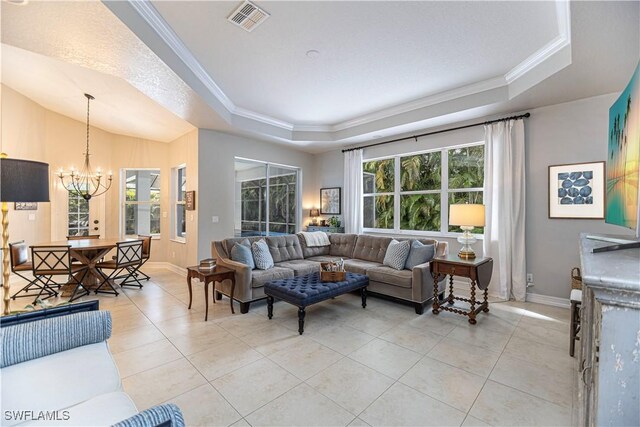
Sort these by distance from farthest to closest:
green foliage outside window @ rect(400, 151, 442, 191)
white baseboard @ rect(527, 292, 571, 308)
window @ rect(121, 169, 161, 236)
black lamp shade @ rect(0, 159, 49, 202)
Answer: window @ rect(121, 169, 161, 236) → green foliage outside window @ rect(400, 151, 442, 191) → white baseboard @ rect(527, 292, 571, 308) → black lamp shade @ rect(0, 159, 49, 202)

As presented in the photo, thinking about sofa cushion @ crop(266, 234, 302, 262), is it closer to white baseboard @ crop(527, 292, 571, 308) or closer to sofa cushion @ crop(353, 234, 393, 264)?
sofa cushion @ crop(353, 234, 393, 264)

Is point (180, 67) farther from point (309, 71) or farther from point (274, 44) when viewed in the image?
point (309, 71)

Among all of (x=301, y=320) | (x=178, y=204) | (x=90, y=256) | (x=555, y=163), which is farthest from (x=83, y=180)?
(x=555, y=163)

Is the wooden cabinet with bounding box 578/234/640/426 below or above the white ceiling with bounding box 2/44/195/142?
below

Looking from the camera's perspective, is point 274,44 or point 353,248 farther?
point 353,248

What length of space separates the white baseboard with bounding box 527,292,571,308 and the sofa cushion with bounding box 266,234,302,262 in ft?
11.3

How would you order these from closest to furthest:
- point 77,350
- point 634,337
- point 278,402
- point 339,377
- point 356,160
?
point 634,337 → point 77,350 → point 278,402 → point 339,377 → point 356,160

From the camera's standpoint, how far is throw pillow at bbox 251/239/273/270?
12.6 feet

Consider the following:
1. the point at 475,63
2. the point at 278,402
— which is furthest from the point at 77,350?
the point at 475,63

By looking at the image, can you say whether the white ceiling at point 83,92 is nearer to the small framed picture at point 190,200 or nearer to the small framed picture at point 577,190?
the small framed picture at point 190,200

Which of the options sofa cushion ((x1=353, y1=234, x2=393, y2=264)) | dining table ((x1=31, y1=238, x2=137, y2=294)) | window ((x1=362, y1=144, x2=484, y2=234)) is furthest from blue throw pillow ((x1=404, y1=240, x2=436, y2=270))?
dining table ((x1=31, y1=238, x2=137, y2=294))

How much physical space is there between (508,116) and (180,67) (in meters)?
4.43

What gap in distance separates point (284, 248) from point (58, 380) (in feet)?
11.0

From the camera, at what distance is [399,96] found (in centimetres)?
424
